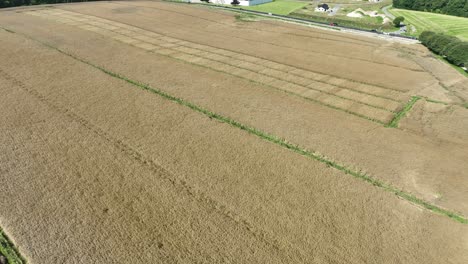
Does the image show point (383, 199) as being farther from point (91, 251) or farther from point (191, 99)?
point (191, 99)

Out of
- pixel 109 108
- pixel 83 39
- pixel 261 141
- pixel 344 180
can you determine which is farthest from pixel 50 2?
pixel 344 180

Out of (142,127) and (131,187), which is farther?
(142,127)

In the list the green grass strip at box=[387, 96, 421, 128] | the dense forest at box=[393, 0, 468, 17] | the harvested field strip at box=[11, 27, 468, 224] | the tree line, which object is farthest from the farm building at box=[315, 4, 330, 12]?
the harvested field strip at box=[11, 27, 468, 224]

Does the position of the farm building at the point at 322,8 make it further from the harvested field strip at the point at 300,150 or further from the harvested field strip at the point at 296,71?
the harvested field strip at the point at 300,150

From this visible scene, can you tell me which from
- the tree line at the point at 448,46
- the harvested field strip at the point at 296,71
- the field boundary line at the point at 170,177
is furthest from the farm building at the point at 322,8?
the field boundary line at the point at 170,177

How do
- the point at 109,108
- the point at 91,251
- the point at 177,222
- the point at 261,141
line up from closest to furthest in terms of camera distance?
the point at 91,251
the point at 177,222
the point at 261,141
the point at 109,108
